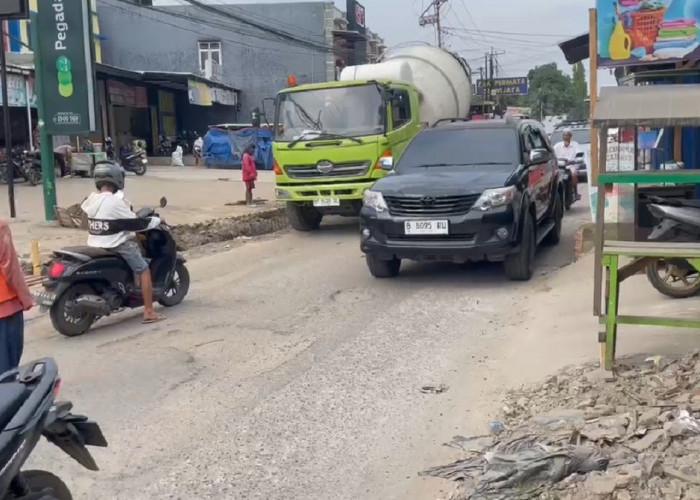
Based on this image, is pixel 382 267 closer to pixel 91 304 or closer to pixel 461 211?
pixel 461 211

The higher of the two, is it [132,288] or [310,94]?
[310,94]

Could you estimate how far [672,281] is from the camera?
26.0ft

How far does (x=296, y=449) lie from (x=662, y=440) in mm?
1983

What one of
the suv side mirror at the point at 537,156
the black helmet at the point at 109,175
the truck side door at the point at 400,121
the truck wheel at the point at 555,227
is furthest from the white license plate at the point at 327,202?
the black helmet at the point at 109,175

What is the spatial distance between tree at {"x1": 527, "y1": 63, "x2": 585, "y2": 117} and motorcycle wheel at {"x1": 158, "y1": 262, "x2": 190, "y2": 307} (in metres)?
78.4

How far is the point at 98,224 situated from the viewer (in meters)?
7.98

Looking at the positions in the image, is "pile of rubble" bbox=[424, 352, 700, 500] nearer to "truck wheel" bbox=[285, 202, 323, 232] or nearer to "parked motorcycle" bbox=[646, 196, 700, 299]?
"parked motorcycle" bbox=[646, 196, 700, 299]

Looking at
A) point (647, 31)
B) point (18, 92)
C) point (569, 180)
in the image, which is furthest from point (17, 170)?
point (647, 31)

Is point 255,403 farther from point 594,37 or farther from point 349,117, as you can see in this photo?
point 349,117

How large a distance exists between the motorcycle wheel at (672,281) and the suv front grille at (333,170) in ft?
21.2

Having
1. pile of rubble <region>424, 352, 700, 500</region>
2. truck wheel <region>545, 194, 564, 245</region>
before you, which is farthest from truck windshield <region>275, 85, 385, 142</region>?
pile of rubble <region>424, 352, 700, 500</region>

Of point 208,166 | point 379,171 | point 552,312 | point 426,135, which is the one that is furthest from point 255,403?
point 208,166

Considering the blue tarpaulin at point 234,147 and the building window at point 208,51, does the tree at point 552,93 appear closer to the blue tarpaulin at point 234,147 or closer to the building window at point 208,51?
the building window at point 208,51

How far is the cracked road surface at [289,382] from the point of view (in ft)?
15.5
